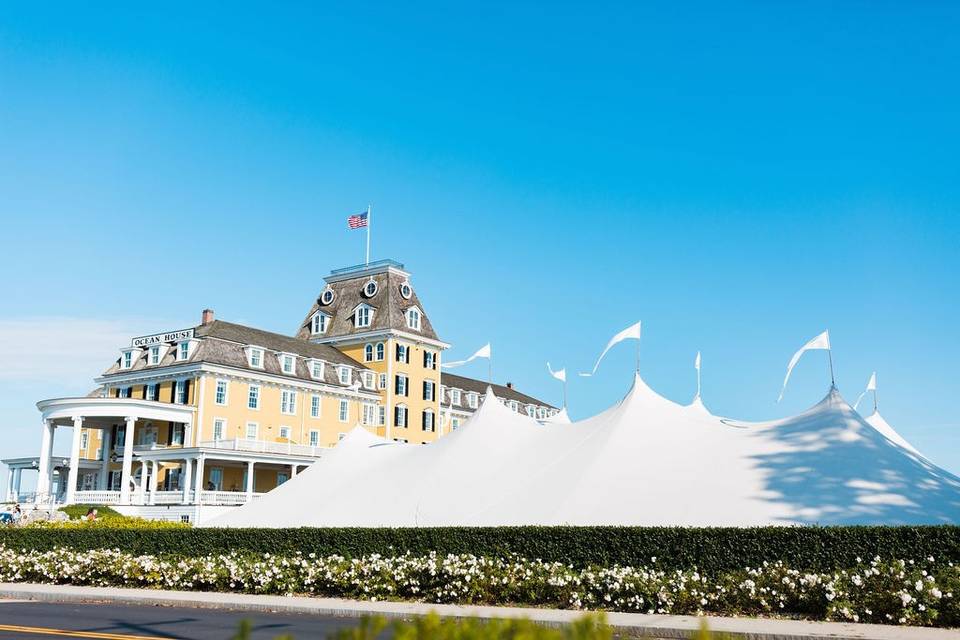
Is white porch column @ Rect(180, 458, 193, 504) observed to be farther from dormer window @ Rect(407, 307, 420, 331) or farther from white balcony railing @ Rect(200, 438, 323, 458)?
dormer window @ Rect(407, 307, 420, 331)

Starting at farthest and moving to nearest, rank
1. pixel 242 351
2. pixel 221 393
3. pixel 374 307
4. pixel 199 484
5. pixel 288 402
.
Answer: pixel 374 307 → pixel 288 402 → pixel 242 351 → pixel 221 393 → pixel 199 484

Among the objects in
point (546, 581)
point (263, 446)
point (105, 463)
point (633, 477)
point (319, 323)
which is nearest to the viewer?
point (546, 581)

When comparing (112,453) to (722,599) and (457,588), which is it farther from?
(722,599)

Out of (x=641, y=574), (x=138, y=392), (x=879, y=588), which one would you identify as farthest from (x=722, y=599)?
(x=138, y=392)

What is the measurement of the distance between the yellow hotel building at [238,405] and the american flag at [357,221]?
137 inches

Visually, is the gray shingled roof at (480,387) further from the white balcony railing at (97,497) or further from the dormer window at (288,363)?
the white balcony railing at (97,497)

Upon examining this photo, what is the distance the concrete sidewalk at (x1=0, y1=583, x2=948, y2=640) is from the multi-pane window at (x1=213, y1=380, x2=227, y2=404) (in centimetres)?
3253

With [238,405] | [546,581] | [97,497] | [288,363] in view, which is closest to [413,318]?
[288,363]

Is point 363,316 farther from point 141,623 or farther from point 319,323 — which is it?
point 141,623

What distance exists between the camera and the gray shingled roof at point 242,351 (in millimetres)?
54406

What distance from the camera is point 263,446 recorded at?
52844 millimetres

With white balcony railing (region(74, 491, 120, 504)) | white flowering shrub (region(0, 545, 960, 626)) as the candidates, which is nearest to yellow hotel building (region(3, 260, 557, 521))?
white balcony railing (region(74, 491, 120, 504))

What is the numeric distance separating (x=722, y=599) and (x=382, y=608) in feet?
20.2

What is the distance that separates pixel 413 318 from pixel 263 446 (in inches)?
740
